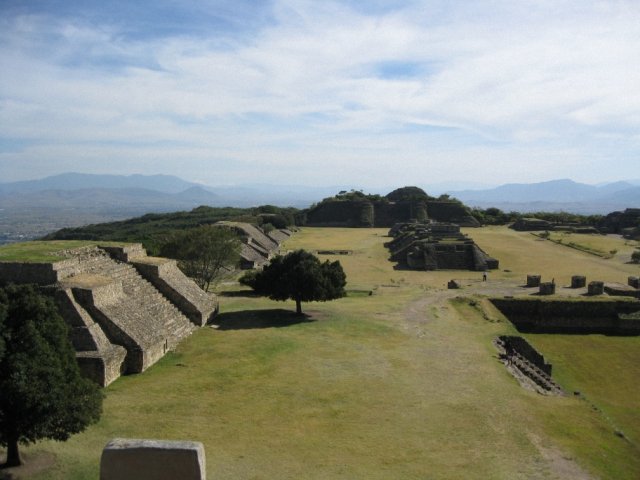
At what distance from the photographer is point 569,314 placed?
29.9 metres

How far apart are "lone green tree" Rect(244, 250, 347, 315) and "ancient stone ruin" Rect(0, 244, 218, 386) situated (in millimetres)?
3120

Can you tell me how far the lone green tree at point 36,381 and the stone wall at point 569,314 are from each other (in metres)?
24.3

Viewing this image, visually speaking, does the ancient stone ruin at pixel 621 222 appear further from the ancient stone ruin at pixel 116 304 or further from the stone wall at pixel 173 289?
the ancient stone ruin at pixel 116 304

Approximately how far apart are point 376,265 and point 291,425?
34.8 meters

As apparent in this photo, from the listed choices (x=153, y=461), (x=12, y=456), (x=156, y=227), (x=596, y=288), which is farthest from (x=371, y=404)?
(x=156, y=227)

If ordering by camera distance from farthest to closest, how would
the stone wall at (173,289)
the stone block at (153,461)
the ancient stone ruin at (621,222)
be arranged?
the ancient stone ruin at (621,222)
the stone wall at (173,289)
the stone block at (153,461)

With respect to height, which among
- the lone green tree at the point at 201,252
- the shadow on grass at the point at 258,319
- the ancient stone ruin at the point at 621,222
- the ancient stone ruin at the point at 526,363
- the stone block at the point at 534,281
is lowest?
the ancient stone ruin at the point at 526,363

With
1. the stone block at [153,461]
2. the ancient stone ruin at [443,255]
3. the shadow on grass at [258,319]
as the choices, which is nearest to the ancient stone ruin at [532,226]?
the ancient stone ruin at [443,255]

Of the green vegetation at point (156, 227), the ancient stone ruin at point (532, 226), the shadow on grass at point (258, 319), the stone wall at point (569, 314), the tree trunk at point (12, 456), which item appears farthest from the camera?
the ancient stone ruin at point (532, 226)

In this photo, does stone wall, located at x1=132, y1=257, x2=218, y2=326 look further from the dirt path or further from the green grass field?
the dirt path

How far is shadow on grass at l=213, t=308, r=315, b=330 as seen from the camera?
23516 millimetres

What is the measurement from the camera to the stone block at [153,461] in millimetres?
7789

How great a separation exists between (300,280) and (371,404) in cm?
998

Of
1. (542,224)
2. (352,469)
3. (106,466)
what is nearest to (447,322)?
(352,469)
